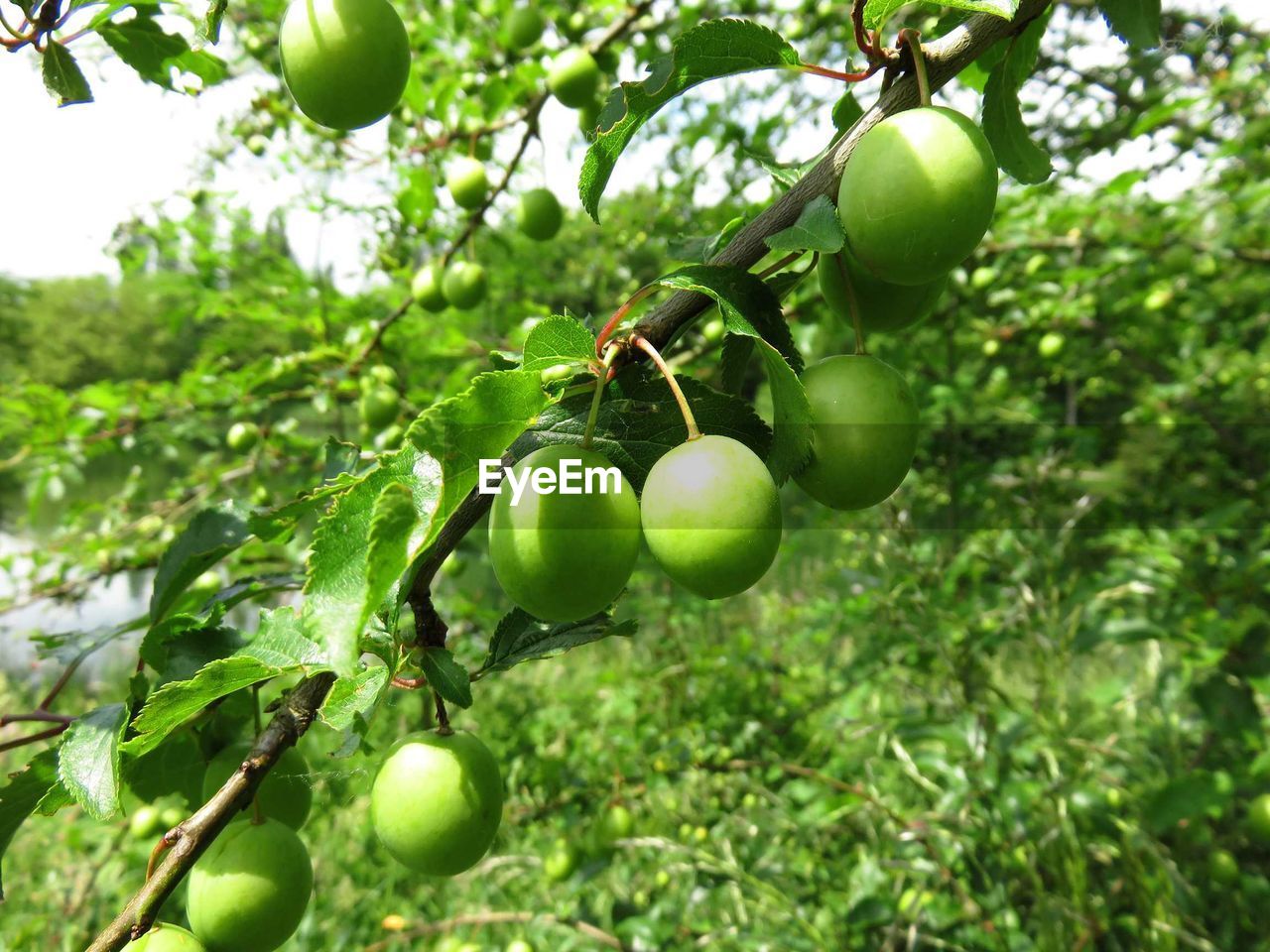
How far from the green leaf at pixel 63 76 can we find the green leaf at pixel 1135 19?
47.0 inches

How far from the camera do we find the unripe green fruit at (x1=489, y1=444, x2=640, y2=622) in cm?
57

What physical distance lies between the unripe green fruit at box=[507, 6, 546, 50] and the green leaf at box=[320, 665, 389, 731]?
2.02 m

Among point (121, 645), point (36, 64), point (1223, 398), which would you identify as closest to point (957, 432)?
point (1223, 398)

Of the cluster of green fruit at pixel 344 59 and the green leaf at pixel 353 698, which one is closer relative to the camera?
the green leaf at pixel 353 698

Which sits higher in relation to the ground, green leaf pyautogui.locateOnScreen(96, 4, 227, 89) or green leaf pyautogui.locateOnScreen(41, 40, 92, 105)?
green leaf pyautogui.locateOnScreen(96, 4, 227, 89)

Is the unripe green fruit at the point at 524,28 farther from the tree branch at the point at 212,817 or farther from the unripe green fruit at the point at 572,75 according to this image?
the tree branch at the point at 212,817

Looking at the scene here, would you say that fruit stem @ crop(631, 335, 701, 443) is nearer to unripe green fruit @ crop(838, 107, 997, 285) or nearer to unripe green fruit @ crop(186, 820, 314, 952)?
unripe green fruit @ crop(838, 107, 997, 285)

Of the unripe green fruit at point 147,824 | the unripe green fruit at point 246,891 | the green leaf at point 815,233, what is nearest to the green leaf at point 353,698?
the unripe green fruit at point 246,891

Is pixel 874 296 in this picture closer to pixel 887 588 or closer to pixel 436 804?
pixel 436 804

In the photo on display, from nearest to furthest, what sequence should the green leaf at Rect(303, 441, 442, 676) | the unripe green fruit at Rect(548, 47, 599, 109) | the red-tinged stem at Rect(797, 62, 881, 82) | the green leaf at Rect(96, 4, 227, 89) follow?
the green leaf at Rect(303, 441, 442, 676) → the red-tinged stem at Rect(797, 62, 881, 82) → the green leaf at Rect(96, 4, 227, 89) → the unripe green fruit at Rect(548, 47, 599, 109)

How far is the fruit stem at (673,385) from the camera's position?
0.59 m

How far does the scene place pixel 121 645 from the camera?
6.71 m

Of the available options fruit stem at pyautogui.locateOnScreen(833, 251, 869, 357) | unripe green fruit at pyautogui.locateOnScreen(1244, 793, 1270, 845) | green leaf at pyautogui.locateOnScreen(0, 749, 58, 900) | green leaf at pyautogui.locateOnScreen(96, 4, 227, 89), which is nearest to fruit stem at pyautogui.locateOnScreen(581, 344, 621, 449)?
fruit stem at pyautogui.locateOnScreen(833, 251, 869, 357)

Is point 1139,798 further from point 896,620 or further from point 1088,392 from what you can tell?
point 1088,392
